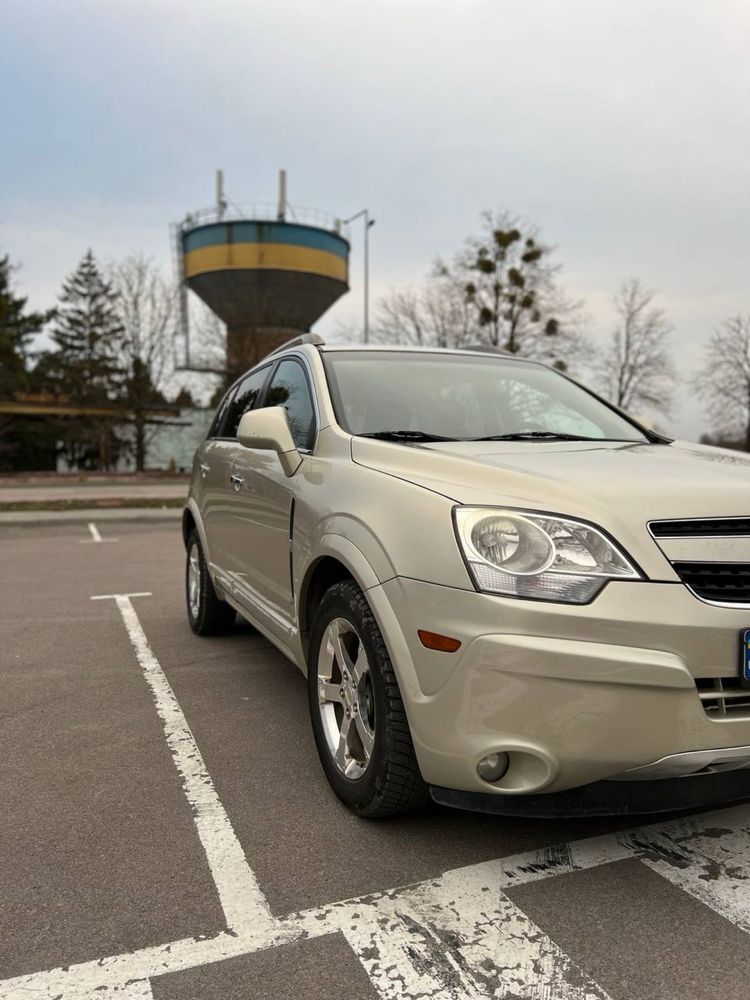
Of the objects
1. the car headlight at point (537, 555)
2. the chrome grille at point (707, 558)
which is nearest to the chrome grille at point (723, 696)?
the chrome grille at point (707, 558)

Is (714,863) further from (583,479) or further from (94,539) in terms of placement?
(94,539)

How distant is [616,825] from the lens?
8.75 ft

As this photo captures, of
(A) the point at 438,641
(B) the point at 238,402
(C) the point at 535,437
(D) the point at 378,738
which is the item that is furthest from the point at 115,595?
(A) the point at 438,641

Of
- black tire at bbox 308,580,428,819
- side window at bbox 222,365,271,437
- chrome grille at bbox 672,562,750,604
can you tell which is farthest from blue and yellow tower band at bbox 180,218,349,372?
chrome grille at bbox 672,562,750,604

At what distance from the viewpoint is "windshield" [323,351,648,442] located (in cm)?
335

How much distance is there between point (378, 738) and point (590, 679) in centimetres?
76

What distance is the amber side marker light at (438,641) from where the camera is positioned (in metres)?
2.15

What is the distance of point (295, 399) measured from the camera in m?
3.83

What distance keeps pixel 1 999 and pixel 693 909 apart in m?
1.80

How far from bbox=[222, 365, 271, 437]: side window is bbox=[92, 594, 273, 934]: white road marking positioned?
1617 mm

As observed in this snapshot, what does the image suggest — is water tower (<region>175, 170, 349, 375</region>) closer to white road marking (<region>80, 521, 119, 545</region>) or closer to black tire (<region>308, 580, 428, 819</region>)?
white road marking (<region>80, 521, 119, 545</region>)

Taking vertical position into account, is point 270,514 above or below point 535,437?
below

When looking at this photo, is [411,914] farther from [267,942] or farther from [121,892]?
[121,892]

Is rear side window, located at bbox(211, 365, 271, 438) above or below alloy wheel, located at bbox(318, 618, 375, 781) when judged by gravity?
above
